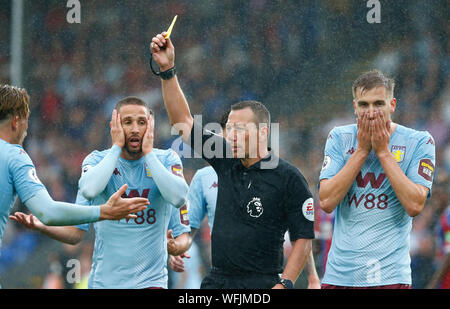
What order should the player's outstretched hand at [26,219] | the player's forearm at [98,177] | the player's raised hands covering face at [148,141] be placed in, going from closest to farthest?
the player's outstretched hand at [26,219] → the player's forearm at [98,177] → the player's raised hands covering face at [148,141]

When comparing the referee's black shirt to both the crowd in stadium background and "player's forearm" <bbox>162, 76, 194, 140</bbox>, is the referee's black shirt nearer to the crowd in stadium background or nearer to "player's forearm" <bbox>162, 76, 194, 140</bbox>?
"player's forearm" <bbox>162, 76, 194, 140</bbox>

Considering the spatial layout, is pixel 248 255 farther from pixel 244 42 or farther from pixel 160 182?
pixel 244 42

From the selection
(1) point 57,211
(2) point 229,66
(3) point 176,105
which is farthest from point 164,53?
(2) point 229,66

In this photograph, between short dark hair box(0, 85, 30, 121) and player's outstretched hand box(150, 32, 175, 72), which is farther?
short dark hair box(0, 85, 30, 121)

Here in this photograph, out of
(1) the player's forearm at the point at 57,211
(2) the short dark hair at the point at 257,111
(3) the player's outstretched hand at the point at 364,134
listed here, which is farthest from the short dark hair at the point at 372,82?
(1) the player's forearm at the point at 57,211

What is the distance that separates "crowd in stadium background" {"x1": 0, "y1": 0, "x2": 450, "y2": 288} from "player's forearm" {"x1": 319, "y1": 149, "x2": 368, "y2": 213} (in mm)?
5384

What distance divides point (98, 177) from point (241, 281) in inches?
43.8

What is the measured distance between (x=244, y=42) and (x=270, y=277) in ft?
27.5

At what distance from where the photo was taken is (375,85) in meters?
4.15

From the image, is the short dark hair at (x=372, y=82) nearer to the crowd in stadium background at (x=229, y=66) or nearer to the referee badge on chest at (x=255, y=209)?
the referee badge on chest at (x=255, y=209)

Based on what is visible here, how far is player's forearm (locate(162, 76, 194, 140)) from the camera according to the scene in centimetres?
371

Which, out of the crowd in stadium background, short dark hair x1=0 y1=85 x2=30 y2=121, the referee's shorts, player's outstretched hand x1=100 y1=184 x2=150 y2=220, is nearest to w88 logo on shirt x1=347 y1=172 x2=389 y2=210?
the referee's shorts

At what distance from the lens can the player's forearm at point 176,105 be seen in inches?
146

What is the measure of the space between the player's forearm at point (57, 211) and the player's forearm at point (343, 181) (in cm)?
134
